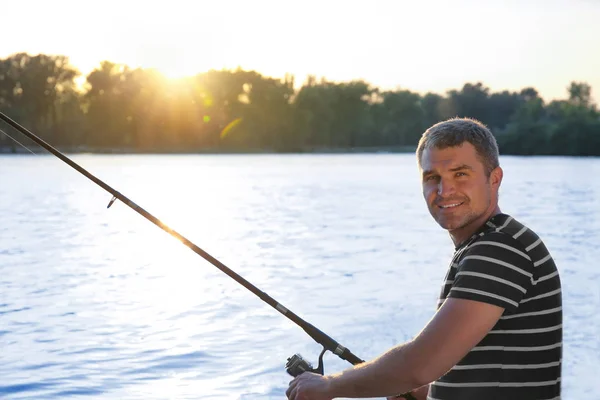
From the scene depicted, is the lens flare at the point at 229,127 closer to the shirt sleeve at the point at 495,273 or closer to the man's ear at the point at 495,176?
the man's ear at the point at 495,176

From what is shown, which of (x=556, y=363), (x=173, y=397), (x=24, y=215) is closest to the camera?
(x=556, y=363)

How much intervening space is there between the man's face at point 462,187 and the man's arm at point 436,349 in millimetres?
283

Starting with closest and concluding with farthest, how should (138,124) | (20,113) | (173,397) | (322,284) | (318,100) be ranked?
(173,397) → (322,284) → (20,113) → (138,124) → (318,100)

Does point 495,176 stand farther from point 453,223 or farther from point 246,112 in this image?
point 246,112

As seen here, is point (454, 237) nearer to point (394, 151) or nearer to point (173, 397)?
point (173, 397)

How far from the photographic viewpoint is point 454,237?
6.93 ft

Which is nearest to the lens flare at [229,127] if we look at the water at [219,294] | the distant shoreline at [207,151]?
the distant shoreline at [207,151]

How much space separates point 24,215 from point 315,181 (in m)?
19.7

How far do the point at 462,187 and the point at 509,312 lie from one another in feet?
1.06

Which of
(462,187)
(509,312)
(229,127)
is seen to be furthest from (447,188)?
(229,127)

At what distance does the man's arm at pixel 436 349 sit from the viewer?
5.85ft

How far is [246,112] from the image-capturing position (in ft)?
321

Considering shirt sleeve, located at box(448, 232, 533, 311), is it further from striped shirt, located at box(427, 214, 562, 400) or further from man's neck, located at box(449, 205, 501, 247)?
man's neck, located at box(449, 205, 501, 247)

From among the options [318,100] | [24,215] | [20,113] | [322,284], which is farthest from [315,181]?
[318,100]
